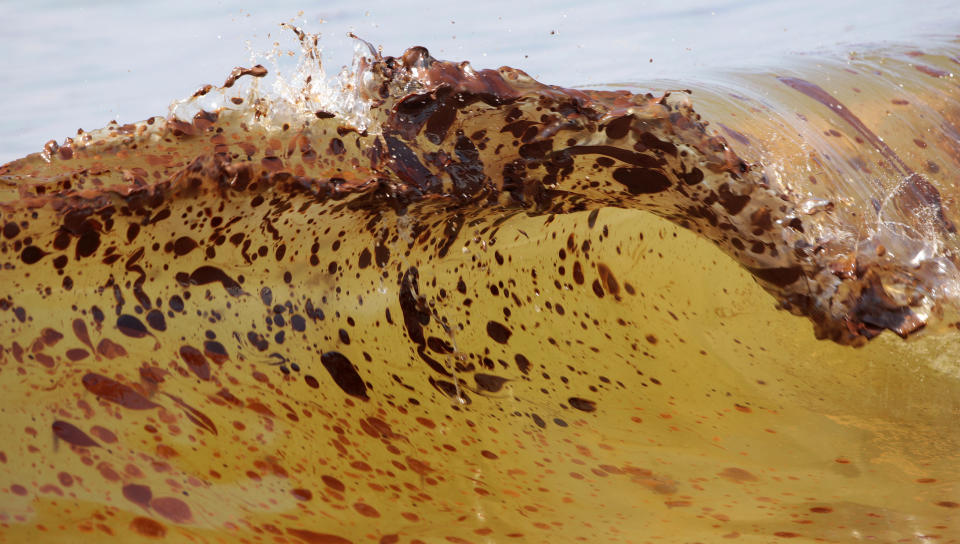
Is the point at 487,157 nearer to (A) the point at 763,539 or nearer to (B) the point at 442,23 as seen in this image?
(A) the point at 763,539

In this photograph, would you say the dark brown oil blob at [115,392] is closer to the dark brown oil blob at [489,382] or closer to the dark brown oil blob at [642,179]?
the dark brown oil blob at [489,382]

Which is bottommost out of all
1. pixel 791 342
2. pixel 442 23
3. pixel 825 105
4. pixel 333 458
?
pixel 333 458

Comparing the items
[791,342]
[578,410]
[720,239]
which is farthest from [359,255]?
[791,342]

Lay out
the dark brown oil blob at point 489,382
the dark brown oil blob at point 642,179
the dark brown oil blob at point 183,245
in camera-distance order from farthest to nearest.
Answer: the dark brown oil blob at point 489,382
the dark brown oil blob at point 183,245
the dark brown oil blob at point 642,179

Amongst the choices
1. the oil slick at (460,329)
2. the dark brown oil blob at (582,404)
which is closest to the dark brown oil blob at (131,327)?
the oil slick at (460,329)

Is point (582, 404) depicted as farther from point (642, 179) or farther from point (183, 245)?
point (183, 245)

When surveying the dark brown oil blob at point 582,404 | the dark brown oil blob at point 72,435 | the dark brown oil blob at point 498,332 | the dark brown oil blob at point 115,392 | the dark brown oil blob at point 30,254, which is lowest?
the dark brown oil blob at point 72,435

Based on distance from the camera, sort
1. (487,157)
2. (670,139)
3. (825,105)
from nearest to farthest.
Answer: (670,139), (487,157), (825,105)
